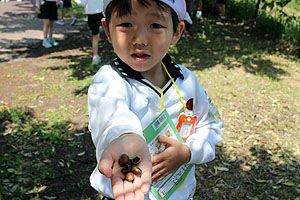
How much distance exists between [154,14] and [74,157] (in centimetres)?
265

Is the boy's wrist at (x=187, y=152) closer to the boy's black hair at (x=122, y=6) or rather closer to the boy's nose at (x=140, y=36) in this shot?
the boy's nose at (x=140, y=36)

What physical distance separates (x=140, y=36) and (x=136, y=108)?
13.0 inches

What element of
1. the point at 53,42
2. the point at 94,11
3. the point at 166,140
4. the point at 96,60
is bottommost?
the point at 53,42

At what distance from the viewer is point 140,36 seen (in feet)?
4.05

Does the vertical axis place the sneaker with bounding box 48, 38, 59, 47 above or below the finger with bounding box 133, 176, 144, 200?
below

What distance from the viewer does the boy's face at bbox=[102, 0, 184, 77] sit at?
4.04 feet

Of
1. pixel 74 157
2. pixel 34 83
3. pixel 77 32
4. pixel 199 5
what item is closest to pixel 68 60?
pixel 34 83

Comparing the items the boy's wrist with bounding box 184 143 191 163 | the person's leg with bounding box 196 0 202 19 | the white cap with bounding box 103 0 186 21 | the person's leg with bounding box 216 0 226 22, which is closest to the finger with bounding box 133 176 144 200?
the boy's wrist with bounding box 184 143 191 163

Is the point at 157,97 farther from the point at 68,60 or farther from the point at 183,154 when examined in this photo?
the point at 68,60

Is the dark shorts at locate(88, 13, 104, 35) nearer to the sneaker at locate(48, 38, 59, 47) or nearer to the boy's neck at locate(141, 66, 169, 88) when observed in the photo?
the sneaker at locate(48, 38, 59, 47)

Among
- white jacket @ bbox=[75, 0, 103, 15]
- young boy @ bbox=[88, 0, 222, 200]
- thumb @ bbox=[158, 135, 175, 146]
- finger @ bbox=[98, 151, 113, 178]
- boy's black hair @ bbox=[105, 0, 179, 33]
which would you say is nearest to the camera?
finger @ bbox=[98, 151, 113, 178]

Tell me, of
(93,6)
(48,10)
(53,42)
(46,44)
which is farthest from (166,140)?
(53,42)

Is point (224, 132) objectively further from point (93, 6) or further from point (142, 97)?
point (93, 6)

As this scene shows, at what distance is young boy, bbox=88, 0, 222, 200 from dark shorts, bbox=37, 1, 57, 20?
20.1 ft
